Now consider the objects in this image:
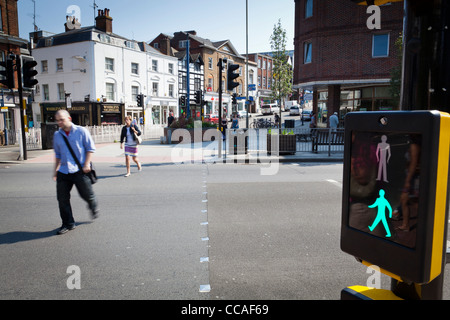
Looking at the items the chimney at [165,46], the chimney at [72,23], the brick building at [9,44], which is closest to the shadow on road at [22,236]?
the brick building at [9,44]

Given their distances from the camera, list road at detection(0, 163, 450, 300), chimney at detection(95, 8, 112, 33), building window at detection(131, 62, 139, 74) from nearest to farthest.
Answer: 1. road at detection(0, 163, 450, 300)
2. chimney at detection(95, 8, 112, 33)
3. building window at detection(131, 62, 139, 74)

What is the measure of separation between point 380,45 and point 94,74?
25725mm

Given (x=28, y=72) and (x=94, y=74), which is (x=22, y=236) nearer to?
(x=28, y=72)

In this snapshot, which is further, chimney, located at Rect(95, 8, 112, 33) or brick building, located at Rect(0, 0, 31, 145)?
chimney, located at Rect(95, 8, 112, 33)

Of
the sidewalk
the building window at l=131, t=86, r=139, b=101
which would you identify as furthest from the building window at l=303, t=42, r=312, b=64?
the building window at l=131, t=86, r=139, b=101

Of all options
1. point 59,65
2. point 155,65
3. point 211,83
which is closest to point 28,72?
point 59,65

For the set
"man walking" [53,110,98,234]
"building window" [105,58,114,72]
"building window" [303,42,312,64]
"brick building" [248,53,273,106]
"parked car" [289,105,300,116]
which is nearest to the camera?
"man walking" [53,110,98,234]

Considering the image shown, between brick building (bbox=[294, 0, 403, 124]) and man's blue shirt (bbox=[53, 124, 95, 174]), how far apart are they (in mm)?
20861

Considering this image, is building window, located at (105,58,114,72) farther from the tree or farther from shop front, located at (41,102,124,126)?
the tree

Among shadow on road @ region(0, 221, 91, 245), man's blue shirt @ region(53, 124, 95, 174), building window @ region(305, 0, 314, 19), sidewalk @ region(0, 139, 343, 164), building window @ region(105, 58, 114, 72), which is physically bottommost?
shadow on road @ region(0, 221, 91, 245)

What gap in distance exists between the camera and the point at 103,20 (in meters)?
35.6

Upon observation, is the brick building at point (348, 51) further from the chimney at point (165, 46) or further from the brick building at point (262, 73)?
the brick building at point (262, 73)

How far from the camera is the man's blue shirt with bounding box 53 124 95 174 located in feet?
17.4
